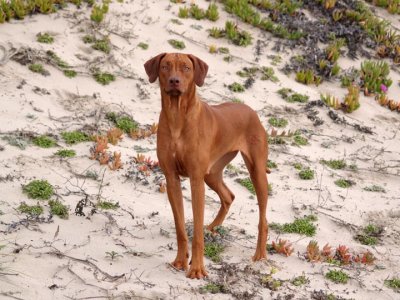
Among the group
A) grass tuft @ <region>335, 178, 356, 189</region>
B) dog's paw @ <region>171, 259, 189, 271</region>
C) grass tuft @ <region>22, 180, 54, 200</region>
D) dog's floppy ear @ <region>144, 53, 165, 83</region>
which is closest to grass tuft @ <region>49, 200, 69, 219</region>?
grass tuft @ <region>22, 180, 54, 200</region>

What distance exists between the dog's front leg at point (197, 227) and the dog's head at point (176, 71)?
89 centimetres

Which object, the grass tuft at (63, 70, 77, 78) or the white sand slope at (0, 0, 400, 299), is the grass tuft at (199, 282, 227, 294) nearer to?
the white sand slope at (0, 0, 400, 299)

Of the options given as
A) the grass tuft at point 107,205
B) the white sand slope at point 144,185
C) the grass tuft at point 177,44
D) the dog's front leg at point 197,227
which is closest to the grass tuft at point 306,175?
the white sand slope at point 144,185

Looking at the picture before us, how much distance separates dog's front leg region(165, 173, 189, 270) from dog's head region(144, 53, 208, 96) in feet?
2.86

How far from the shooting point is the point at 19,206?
6.40m

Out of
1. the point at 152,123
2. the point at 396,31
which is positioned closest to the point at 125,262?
the point at 152,123

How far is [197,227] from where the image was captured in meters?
5.56

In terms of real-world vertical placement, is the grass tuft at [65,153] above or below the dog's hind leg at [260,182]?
below

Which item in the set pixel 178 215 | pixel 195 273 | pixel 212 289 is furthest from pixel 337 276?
pixel 178 215

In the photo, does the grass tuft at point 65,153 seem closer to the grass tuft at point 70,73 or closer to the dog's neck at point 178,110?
the grass tuft at point 70,73

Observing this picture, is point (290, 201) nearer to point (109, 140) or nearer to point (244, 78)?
point (109, 140)

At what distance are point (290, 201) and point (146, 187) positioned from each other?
199 cm

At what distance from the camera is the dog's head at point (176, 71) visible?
5.13 meters

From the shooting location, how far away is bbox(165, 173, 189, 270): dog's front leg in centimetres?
558
